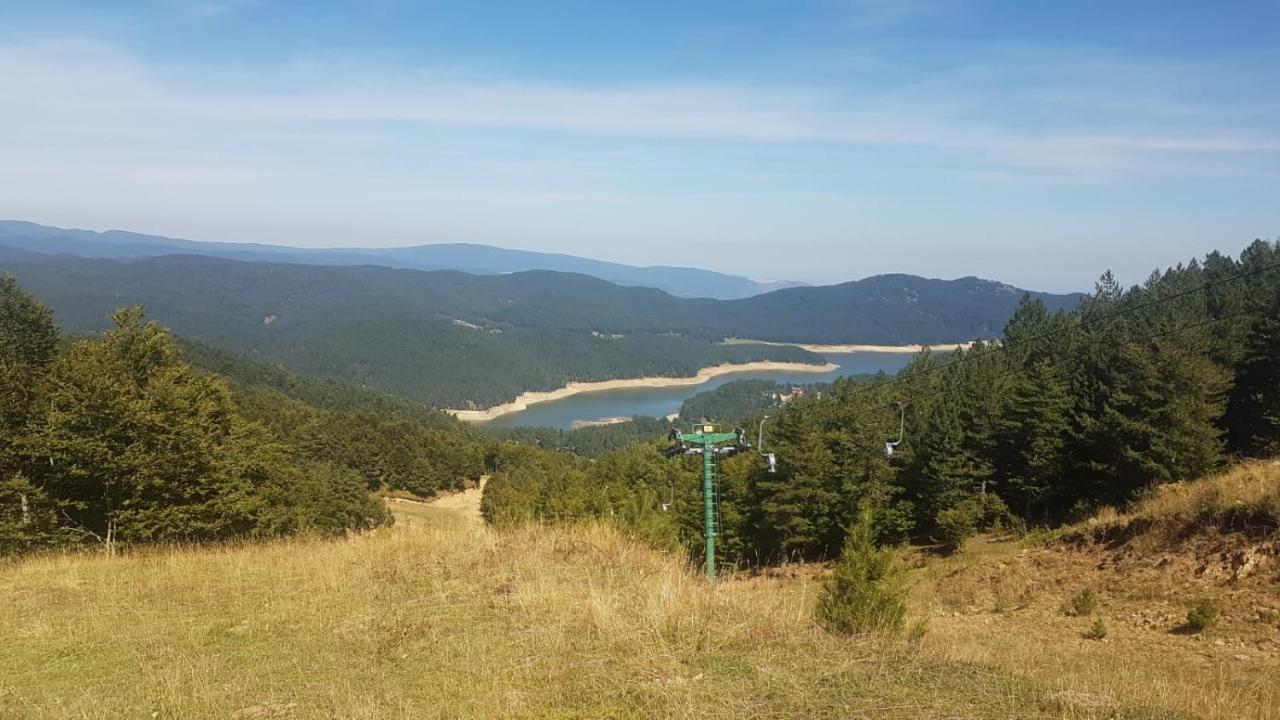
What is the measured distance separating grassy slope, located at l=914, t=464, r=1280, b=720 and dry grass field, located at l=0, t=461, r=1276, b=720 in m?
0.66

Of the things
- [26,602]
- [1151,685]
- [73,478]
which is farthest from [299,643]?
[73,478]

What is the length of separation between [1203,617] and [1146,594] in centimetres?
224

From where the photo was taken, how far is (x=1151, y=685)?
17.5ft

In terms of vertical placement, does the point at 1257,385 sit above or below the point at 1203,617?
above

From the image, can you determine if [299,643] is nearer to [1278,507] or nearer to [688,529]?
[1278,507]

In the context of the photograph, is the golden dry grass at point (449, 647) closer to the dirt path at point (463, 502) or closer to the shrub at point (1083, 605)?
the shrub at point (1083, 605)

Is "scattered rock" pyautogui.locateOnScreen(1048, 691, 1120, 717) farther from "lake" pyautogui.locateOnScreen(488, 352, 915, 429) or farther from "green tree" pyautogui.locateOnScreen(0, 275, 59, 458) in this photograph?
"lake" pyautogui.locateOnScreen(488, 352, 915, 429)

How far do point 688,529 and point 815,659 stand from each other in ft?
83.4

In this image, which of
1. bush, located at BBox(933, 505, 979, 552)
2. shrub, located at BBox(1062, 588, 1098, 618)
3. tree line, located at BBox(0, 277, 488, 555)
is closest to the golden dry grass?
tree line, located at BBox(0, 277, 488, 555)

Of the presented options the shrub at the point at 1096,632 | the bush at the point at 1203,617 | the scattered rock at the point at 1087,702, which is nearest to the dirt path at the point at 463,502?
the shrub at the point at 1096,632

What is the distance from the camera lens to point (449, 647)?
19.4 feet

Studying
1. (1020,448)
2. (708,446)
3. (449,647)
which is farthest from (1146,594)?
(1020,448)

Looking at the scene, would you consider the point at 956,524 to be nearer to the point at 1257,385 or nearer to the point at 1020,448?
the point at 1020,448

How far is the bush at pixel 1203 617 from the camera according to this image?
11266 mm
